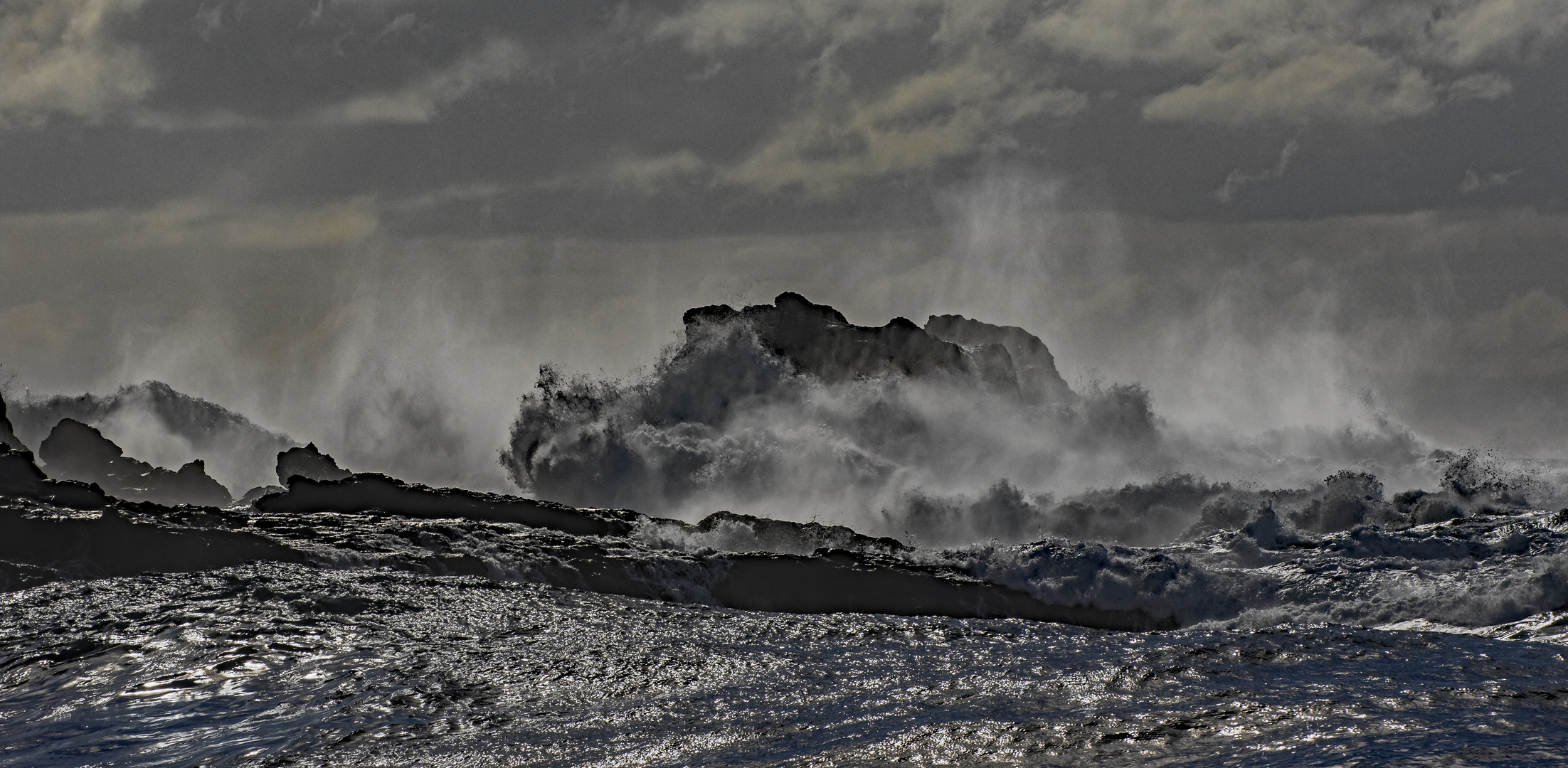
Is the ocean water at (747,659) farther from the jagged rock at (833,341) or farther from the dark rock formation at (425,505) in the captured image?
the jagged rock at (833,341)

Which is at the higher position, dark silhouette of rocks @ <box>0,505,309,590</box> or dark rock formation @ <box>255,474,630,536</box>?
dark rock formation @ <box>255,474,630,536</box>

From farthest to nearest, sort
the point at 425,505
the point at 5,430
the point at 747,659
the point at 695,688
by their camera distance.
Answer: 1. the point at 5,430
2. the point at 425,505
3. the point at 747,659
4. the point at 695,688

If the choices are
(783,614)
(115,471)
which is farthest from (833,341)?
(783,614)

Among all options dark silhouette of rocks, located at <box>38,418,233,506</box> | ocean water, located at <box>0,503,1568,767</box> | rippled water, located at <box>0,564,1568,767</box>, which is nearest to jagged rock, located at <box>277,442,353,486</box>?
dark silhouette of rocks, located at <box>38,418,233,506</box>

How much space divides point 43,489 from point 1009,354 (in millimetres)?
49207

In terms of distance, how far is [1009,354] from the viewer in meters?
70.8

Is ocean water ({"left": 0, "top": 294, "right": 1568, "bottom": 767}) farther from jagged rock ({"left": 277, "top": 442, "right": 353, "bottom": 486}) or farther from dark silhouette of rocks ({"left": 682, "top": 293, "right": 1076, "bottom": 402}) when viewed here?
dark silhouette of rocks ({"left": 682, "top": 293, "right": 1076, "bottom": 402})

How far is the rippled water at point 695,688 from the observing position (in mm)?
15508

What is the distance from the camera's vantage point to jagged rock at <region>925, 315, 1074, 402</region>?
68.4 m

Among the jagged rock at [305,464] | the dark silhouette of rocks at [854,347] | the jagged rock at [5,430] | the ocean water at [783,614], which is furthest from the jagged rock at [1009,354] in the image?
the jagged rock at [5,430]

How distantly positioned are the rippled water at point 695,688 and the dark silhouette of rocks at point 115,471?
2624 cm

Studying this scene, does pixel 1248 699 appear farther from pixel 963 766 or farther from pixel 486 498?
pixel 486 498

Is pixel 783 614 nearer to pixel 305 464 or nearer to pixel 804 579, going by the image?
pixel 804 579

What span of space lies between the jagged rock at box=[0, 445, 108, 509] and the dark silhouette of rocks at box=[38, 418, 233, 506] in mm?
18342
